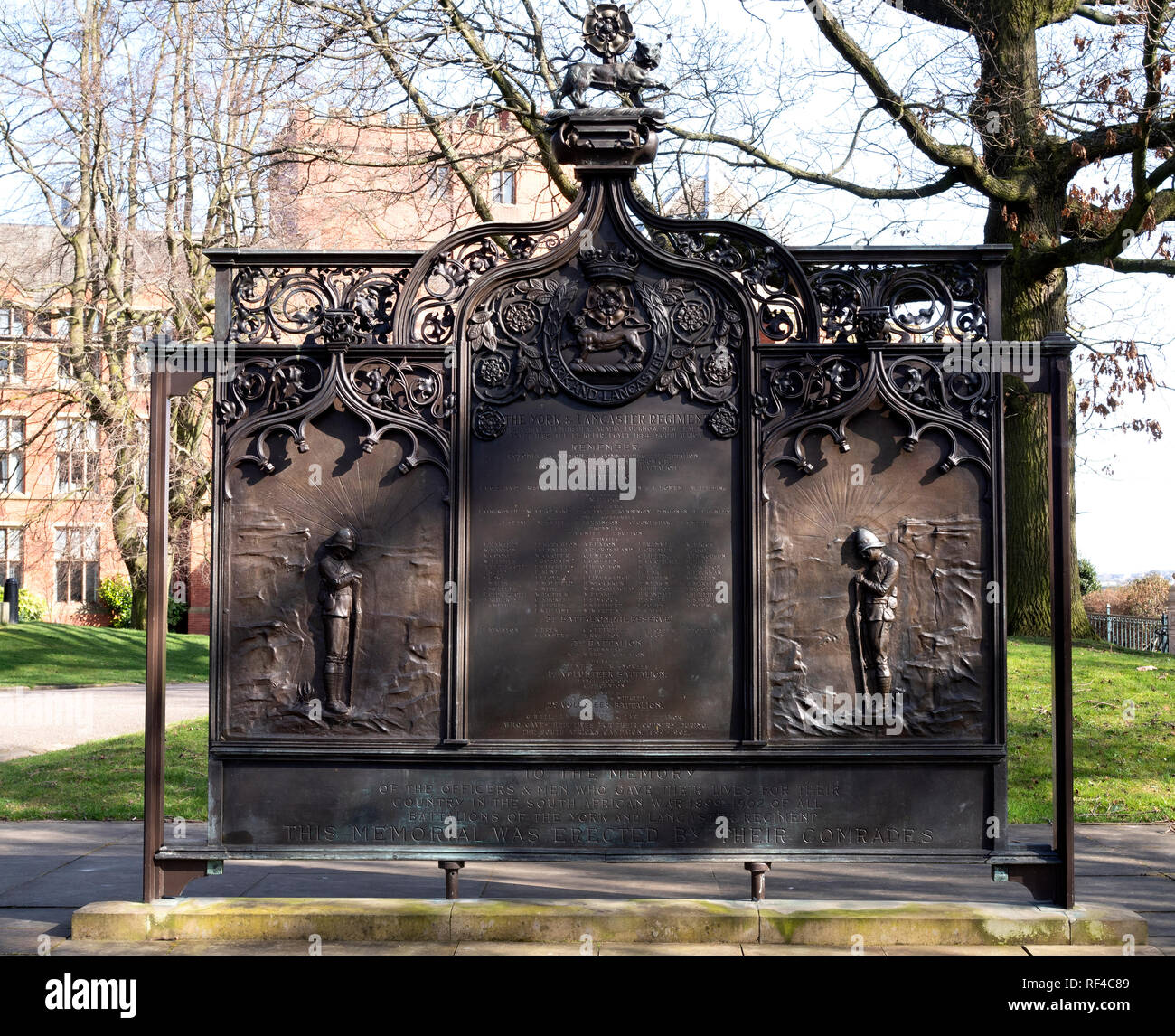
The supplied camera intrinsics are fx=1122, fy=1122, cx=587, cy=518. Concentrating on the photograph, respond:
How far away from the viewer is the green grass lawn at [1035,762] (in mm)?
10211

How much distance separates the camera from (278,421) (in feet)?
22.6

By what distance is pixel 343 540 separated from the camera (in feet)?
22.1

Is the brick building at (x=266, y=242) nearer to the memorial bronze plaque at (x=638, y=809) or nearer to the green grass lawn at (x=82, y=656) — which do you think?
the green grass lawn at (x=82, y=656)

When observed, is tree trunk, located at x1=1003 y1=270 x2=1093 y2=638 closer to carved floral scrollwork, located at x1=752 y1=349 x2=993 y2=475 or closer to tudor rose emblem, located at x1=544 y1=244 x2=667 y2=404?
carved floral scrollwork, located at x1=752 y1=349 x2=993 y2=475

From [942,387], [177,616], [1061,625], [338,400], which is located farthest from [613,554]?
Answer: [177,616]

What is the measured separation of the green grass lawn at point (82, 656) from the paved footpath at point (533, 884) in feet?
41.8

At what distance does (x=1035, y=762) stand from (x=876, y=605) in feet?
18.8

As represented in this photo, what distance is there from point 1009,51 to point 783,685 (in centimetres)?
1254

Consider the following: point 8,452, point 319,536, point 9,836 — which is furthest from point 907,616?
point 8,452

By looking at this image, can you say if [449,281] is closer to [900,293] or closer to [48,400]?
[900,293]

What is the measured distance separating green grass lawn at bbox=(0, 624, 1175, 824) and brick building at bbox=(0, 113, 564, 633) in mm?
4526

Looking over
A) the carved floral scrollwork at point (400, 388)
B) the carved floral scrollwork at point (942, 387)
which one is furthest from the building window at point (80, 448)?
the carved floral scrollwork at point (942, 387)

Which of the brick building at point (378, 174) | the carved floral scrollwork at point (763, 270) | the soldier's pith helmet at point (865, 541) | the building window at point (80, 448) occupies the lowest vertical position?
the soldier's pith helmet at point (865, 541)

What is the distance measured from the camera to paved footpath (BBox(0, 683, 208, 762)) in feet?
47.8
